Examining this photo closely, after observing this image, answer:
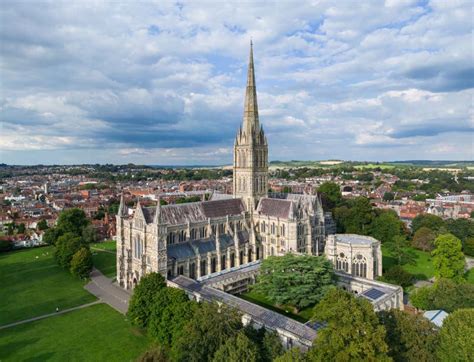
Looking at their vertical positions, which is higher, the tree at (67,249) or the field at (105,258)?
the tree at (67,249)

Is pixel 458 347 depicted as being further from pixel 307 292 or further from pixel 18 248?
pixel 18 248

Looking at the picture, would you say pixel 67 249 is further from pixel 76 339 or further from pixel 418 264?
pixel 418 264

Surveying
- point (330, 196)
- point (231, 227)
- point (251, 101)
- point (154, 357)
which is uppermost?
point (251, 101)

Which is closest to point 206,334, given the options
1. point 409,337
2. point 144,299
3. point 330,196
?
point 144,299

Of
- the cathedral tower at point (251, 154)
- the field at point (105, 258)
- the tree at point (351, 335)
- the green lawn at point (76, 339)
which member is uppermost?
the cathedral tower at point (251, 154)

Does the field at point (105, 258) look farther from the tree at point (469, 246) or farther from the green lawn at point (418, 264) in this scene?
the tree at point (469, 246)

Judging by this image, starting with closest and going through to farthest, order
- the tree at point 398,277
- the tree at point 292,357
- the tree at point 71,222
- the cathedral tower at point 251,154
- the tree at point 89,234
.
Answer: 1. the tree at point 292,357
2. the tree at point 398,277
3. the cathedral tower at point 251,154
4. the tree at point 71,222
5. the tree at point 89,234

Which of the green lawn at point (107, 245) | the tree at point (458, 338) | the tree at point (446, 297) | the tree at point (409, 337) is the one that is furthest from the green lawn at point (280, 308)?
the green lawn at point (107, 245)
